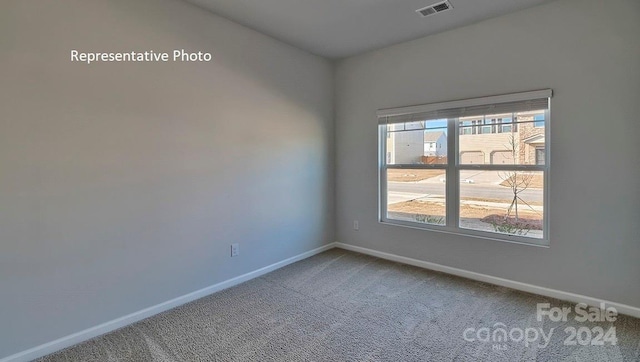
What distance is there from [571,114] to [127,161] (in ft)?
12.1

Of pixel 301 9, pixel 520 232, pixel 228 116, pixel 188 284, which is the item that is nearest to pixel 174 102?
pixel 228 116

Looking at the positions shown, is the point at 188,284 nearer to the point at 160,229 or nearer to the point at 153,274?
the point at 153,274

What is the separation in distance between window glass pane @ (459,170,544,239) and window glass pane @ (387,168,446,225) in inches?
9.7

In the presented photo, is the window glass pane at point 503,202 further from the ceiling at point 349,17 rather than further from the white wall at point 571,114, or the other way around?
the ceiling at point 349,17

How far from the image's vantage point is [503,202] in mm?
3090

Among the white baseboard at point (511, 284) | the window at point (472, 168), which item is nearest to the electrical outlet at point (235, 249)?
the white baseboard at point (511, 284)

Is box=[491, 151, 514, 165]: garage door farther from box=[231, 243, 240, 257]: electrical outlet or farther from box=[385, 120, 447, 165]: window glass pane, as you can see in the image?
box=[231, 243, 240, 257]: electrical outlet

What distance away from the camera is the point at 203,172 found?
2.79 meters

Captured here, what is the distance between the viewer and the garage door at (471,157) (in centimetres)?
319

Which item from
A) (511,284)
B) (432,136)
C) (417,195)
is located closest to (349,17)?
(432,136)

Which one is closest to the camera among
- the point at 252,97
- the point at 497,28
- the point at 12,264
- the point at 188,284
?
the point at 12,264

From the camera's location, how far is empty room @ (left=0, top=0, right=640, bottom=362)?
78.2 inches

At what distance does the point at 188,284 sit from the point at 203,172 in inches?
40.1
